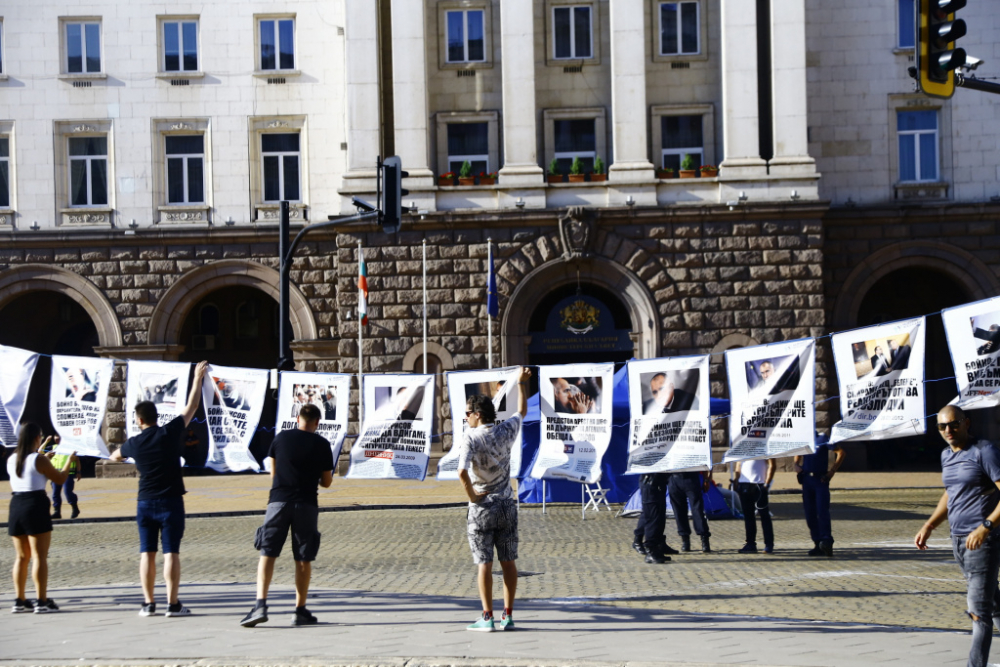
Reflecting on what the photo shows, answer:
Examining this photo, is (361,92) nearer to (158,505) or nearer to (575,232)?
(575,232)

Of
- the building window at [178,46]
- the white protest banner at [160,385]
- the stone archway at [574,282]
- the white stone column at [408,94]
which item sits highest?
the building window at [178,46]

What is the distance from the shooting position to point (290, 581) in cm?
1200

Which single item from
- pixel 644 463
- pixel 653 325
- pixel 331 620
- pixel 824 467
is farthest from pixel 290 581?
pixel 653 325

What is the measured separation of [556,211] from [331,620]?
1933cm

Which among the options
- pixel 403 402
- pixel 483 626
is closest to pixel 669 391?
pixel 403 402

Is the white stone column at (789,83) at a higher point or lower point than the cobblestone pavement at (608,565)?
higher

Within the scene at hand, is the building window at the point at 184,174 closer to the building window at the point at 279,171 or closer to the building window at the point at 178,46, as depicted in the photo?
the building window at the point at 279,171

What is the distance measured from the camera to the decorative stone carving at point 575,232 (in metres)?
27.6

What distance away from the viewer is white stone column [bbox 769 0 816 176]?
27578 millimetres

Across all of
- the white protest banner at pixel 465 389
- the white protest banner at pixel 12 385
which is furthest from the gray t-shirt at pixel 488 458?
the white protest banner at pixel 12 385

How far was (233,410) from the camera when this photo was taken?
1391 centimetres

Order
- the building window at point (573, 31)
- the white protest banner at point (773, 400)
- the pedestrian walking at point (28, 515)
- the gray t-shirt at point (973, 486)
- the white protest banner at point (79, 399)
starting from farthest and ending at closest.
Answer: the building window at point (573, 31) → the white protest banner at point (79, 399) → the white protest banner at point (773, 400) → the pedestrian walking at point (28, 515) → the gray t-shirt at point (973, 486)

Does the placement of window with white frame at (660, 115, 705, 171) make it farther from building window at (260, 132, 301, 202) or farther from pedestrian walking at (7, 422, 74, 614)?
pedestrian walking at (7, 422, 74, 614)

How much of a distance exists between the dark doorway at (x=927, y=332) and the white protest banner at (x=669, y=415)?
1723cm
